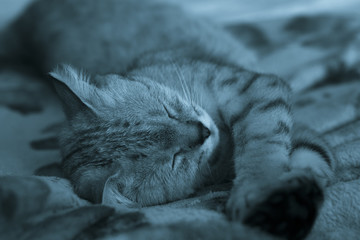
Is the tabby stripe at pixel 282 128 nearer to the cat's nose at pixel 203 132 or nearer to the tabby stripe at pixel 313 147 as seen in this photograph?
the tabby stripe at pixel 313 147

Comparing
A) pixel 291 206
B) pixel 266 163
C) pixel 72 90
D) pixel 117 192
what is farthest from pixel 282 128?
pixel 72 90

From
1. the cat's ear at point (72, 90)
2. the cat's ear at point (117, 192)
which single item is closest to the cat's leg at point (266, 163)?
the cat's ear at point (117, 192)

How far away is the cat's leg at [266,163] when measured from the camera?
0.62 metres

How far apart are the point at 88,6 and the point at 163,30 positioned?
0.49 meters

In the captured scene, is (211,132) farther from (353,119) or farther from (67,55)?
(67,55)

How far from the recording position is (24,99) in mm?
1655

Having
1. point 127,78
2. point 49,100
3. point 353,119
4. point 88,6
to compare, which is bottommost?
point 353,119

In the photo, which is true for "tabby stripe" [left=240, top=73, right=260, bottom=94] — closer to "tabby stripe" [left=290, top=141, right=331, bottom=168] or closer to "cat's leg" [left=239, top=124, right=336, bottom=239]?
"tabby stripe" [left=290, top=141, right=331, bottom=168]

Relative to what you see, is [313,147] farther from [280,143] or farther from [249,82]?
[249,82]

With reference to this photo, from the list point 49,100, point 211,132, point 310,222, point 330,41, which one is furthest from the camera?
point 330,41

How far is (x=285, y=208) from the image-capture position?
615 mm

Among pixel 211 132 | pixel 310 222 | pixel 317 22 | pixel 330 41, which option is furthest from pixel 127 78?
pixel 317 22

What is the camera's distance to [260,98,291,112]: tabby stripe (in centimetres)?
99

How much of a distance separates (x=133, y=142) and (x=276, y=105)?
0.45m
